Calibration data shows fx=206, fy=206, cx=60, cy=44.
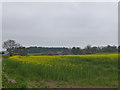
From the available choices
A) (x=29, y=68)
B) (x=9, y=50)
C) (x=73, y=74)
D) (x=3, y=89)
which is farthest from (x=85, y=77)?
(x=9, y=50)

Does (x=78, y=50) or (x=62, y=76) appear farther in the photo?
(x=78, y=50)

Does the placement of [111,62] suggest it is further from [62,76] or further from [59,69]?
[62,76]

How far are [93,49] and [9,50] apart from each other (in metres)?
25.9

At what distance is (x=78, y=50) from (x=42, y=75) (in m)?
33.2

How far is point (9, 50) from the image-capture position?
5866cm

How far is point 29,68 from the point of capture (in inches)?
452

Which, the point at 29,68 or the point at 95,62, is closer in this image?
the point at 29,68

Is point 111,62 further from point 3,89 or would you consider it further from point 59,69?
point 3,89

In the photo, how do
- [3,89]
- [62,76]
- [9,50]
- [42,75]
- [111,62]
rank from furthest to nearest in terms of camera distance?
[9,50] < [111,62] < [42,75] < [62,76] < [3,89]

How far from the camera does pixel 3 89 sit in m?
5.27

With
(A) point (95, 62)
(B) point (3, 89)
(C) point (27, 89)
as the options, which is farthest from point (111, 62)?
(B) point (3, 89)

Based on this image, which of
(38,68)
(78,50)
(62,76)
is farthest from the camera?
(78,50)

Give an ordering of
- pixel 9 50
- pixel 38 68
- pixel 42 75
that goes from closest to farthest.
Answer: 1. pixel 42 75
2. pixel 38 68
3. pixel 9 50

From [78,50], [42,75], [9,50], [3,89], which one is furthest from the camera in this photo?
[9,50]
